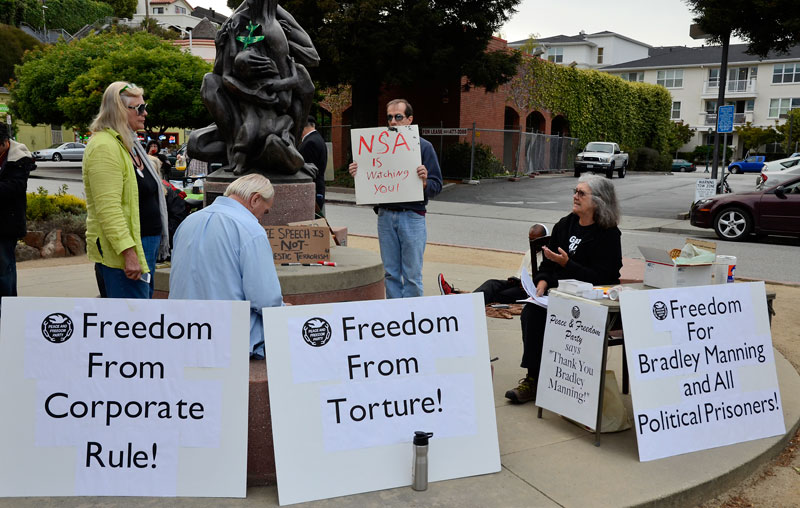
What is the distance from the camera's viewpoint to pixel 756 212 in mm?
14938

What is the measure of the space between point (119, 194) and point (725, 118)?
53.9 feet

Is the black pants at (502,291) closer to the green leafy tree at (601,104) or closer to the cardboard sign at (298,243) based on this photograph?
the cardboard sign at (298,243)

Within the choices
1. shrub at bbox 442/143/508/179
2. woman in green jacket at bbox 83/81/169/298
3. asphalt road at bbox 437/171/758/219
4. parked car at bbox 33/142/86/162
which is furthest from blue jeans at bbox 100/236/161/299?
parked car at bbox 33/142/86/162

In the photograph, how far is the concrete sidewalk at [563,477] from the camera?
3.26m

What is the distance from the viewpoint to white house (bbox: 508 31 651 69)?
78.4 m

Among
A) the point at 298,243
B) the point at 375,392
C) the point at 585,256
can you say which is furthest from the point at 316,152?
the point at 375,392

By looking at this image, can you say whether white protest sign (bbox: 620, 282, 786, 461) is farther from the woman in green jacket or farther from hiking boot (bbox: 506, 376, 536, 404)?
the woman in green jacket

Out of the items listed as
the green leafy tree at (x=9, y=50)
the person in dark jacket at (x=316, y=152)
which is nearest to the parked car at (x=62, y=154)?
the green leafy tree at (x=9, y=50)

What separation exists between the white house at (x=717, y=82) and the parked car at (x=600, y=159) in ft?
109

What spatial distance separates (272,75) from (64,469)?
4.14 meters

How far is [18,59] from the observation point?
198 feet

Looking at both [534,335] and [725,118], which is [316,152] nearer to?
[534,335]

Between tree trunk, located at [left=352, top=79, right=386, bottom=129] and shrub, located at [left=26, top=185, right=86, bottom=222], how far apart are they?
50.9 ft

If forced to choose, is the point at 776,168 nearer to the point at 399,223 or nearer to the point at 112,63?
the point at 112,63
